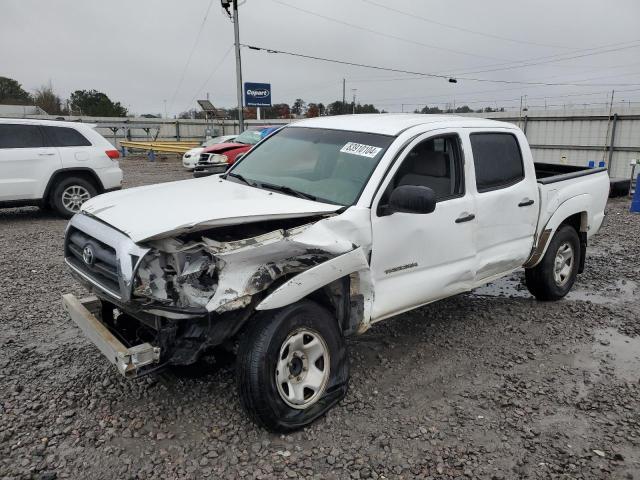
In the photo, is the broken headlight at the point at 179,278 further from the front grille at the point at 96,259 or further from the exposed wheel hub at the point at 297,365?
the exposed wheel hub at the point at 297,365

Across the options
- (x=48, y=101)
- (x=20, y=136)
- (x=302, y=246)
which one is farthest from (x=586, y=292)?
(x=48, y=101)

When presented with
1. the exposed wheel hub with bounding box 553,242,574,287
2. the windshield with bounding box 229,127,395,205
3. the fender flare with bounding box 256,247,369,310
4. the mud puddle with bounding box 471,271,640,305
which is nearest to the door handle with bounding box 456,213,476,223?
the windshield with bounding box 229,127,395,205

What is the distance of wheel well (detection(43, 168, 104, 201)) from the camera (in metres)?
9.30

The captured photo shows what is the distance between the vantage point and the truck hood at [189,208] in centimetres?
291

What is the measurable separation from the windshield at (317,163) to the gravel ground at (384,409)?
137 cm

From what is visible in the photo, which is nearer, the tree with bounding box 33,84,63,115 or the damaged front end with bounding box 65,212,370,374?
the damaged front end with bounding box 65,212,370,374

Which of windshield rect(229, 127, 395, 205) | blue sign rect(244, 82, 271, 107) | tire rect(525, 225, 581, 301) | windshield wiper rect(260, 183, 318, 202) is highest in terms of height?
blue sign rect(244, 82, 271, 107)

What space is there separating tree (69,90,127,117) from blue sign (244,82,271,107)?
120ft

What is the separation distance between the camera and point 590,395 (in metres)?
3.77

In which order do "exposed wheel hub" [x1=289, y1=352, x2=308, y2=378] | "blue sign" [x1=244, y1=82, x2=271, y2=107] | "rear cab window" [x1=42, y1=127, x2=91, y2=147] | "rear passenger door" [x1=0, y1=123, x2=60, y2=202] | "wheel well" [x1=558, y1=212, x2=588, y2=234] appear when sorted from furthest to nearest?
1. "blue sign" [x1=244, y1=82, x2=271, y2=107]
2. "rear cab window" [x1=42, y1=127, x2=91, y2=147]
3. "rear passenger door" [x1=0, y1=123, x2=60, y2=202]
4. "wheel well" [x1=558, y1=212, x2=588, y2=234]
5. "exposed wheel hub" [x1=289, y1=352, x2=308, y2=378]

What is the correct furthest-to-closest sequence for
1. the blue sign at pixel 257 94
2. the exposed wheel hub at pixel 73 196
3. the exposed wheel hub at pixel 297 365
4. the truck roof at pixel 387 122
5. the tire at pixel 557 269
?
1. the blue sign at pixel 257 94
2. the exposed wheel hub at pixel 73 196
3. the tire at pixel 557 269
4. the truck roof at pixel 387 122
5. the exposed wheel hub at pixel 297 365

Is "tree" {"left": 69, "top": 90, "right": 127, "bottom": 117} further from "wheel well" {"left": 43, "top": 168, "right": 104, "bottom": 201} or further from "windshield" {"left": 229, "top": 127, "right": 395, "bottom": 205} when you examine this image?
"windshield" {"left": 229, "top": 127, "right": 395, "bottom": 205}

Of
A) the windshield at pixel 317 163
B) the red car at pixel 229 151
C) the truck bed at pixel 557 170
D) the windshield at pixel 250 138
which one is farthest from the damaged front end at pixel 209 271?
the windshield at pixel 250 138

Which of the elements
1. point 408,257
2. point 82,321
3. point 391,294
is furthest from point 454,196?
point 82,321
